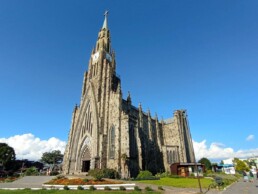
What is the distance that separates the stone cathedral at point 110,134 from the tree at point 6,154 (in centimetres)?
2753

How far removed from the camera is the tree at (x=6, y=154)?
59006 millimetres

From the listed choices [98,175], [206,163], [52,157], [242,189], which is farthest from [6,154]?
[206,163]

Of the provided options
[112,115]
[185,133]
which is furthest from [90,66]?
[185,133]

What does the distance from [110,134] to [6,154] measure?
43.0 meters

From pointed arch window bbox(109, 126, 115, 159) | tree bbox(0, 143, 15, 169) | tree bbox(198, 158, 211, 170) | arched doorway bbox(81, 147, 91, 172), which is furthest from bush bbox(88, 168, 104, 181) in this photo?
tree bbox(198, 158, 211, 170)

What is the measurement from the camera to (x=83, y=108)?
49.6 m

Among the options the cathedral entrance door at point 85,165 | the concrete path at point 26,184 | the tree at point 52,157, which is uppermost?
the tree at point 52,157

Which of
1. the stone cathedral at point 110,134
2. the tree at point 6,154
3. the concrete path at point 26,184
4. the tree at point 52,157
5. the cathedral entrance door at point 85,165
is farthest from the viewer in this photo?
the tree at point 52,157

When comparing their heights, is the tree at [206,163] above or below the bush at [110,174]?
above

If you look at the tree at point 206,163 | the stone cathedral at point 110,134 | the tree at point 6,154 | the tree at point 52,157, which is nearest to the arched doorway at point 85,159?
the stone cathedral at point 110,134

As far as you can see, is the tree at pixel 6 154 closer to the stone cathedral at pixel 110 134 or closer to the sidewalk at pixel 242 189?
the stone cathedral at pixel 110 134

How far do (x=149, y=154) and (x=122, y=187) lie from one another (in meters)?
27.4

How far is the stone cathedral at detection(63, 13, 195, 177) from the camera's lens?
38.2 m

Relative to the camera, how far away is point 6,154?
60.2 meters
